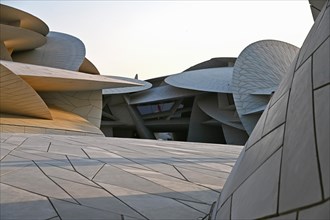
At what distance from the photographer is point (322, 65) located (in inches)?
60.1

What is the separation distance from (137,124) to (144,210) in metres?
37.2

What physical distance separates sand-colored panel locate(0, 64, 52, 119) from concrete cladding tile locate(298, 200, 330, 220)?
1457 cm

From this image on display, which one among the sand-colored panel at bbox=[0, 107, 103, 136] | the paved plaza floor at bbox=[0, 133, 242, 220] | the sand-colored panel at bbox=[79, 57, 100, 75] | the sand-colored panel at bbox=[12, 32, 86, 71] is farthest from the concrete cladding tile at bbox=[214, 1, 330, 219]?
the sand-colored panel at bbox=[79, 57, 100, 75]

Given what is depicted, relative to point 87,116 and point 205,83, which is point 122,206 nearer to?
point 87,116

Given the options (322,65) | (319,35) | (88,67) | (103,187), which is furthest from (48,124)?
(88,67)

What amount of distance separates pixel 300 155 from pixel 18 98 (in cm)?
1602

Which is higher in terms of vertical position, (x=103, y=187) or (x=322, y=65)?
Result: (x=322, y=65)

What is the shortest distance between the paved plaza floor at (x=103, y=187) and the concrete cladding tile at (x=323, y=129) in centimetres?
138

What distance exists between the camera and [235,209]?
5.54ft

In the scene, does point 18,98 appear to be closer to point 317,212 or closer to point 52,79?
point 52,79

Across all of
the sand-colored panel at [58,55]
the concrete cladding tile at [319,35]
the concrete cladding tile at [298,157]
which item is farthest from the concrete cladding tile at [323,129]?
the sand-colored panel at [58,55]

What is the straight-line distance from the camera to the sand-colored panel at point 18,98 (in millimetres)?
14250

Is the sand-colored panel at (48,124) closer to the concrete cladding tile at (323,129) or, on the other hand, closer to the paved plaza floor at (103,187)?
the paved plaza floor at (103,187)

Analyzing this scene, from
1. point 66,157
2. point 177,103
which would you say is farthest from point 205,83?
point 66,157
